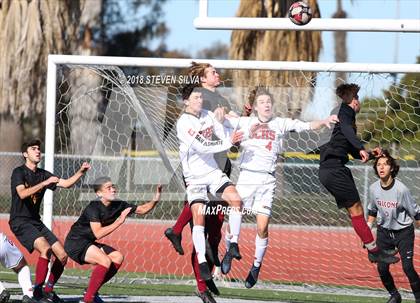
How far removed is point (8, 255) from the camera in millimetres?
12188

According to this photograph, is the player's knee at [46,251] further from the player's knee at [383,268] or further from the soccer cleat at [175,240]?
the player's knee at [383,268]

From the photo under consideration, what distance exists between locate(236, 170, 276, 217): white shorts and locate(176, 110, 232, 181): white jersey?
392 millimetres

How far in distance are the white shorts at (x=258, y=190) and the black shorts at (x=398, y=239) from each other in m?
1.56

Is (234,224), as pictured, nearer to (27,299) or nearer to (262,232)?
(262,232)

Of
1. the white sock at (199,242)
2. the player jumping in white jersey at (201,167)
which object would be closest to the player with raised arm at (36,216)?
the player jumping in white jersey at (201,167)

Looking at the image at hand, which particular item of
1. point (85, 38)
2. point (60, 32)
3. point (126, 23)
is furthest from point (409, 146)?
point (126, 23)

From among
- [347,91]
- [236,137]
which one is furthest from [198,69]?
[347,91]

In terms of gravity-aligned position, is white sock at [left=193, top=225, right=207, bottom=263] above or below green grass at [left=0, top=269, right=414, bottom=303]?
above

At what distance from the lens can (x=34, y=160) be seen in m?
12.4

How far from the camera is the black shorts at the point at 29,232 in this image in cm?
1230

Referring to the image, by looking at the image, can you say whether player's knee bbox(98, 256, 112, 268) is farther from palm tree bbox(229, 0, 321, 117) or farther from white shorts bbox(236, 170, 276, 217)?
palm tree bbox(229, 0, 321, 117)

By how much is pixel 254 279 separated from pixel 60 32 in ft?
47.6

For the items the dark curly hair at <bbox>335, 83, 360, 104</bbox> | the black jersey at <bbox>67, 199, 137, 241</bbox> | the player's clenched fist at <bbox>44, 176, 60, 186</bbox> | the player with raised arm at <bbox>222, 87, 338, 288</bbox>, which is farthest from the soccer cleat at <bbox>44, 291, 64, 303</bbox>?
the dark curly hair at <bbox>335, 83, 360, 104</bbox>

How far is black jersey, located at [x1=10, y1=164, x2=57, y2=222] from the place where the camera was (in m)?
12.3
